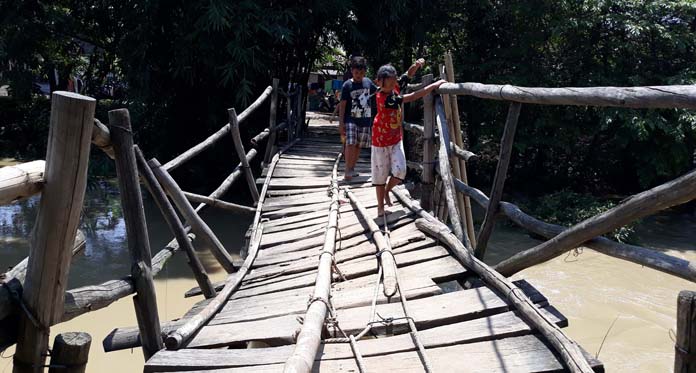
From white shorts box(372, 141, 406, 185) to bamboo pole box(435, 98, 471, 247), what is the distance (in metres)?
0.33

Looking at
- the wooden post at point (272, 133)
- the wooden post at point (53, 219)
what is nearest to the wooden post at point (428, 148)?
the wooden post at point (53, 219)

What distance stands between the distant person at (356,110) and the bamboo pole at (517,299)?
1814mm

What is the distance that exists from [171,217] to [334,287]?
858 millimetres

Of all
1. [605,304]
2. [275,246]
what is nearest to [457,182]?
[275,246]

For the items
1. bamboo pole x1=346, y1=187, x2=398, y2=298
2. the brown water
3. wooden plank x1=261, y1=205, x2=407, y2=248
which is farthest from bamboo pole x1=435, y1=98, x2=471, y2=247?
the brown water

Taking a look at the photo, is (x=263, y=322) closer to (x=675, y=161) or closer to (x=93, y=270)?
(x=93, y=270)

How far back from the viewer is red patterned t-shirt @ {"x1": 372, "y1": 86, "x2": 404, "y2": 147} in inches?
159

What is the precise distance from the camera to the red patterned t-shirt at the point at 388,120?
4.03 meters

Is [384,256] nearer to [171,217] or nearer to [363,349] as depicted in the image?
[363,349]

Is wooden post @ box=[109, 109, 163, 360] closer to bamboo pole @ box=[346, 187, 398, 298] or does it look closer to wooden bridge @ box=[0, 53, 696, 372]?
wooden bridge @ box=[0, 53, 696, 372]

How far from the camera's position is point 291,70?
1020 centimetres

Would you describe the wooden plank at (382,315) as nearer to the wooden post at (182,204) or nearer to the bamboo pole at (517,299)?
the bamboo pole at (517,299)

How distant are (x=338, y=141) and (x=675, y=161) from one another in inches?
192

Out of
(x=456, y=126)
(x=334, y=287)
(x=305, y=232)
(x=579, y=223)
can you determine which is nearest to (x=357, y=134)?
(x=456, y=126)
